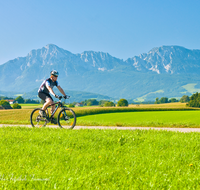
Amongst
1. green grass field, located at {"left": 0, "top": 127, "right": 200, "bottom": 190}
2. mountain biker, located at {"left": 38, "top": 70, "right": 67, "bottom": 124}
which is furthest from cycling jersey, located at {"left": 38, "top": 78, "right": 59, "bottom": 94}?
green grass field, located at {"left": 0, "top": 127, "right": 200, "bottom": 190}

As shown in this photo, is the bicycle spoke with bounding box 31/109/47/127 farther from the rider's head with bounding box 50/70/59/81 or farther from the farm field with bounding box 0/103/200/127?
the farm field with bounding box 0/103/200/127

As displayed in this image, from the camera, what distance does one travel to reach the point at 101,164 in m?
5.24

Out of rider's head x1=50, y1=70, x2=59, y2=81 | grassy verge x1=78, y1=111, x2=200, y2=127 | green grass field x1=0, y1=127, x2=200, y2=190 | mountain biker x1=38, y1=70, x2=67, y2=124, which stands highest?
rider's head x1=50, y1=70, x2=59, y2=81

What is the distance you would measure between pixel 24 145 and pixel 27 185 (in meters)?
3.19

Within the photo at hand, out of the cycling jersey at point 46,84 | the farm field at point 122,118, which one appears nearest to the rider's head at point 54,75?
the cycling jersey at point 46,84

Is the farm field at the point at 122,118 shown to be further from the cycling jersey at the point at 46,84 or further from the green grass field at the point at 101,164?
the green grass field at the point at 101,164

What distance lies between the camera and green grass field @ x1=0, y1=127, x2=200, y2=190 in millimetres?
4141

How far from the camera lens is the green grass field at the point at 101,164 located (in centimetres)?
414

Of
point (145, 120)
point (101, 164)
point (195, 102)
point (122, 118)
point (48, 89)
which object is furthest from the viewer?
point (195, 102)

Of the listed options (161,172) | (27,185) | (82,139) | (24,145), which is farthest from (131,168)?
(24,145)

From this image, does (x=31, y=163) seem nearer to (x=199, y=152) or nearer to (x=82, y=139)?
(x=82, y=139)

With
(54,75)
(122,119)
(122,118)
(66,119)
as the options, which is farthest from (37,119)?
(122,118)

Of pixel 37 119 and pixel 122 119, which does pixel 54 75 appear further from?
pixel 122 119

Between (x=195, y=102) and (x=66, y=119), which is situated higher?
(x=66, y=119)
